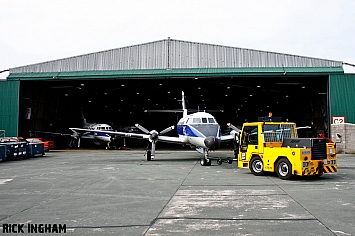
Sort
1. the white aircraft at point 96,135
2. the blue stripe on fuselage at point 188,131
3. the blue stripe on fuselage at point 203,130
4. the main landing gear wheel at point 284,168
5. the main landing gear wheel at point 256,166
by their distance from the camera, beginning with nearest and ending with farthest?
the main landing gear wheel at point 284,168 → the main landing gear wheel at point 256,166 → the blue stripe on fuselage at point 203,130 → the blue stripe on fuselage at point 188,131 → the white aircraft at point 96,135

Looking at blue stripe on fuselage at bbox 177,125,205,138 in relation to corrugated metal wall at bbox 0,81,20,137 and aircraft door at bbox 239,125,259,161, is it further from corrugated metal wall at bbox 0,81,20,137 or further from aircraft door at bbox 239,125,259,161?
corrugated metal wall at bbox 0,81,20,137

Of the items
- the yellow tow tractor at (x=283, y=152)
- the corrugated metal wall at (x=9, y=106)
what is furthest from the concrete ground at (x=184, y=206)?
the corrugated metal wall at (x=9, y=106)

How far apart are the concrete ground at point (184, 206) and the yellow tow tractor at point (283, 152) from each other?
643 mm

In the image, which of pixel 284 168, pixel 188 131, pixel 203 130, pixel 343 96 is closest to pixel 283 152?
pixel 284 168

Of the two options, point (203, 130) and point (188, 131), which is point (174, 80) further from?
point (203, 130)

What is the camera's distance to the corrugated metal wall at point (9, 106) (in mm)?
34562

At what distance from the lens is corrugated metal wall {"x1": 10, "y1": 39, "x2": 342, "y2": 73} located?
33.3 metres

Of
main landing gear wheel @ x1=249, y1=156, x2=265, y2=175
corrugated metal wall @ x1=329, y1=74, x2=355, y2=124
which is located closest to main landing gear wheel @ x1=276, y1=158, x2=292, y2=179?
main landing gear wheel @ x1=249, y1=156, x2=265, y2=175

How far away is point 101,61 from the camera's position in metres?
35.2

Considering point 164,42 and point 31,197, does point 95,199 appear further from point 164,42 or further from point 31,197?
point 164,42

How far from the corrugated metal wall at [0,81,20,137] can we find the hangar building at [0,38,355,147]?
10 cm

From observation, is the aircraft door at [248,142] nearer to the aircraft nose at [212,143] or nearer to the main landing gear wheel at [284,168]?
the main landing gear wheel at [284,168]

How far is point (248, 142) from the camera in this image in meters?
15.4

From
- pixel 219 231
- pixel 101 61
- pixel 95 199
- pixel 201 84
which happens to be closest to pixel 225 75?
pixel 201 84
